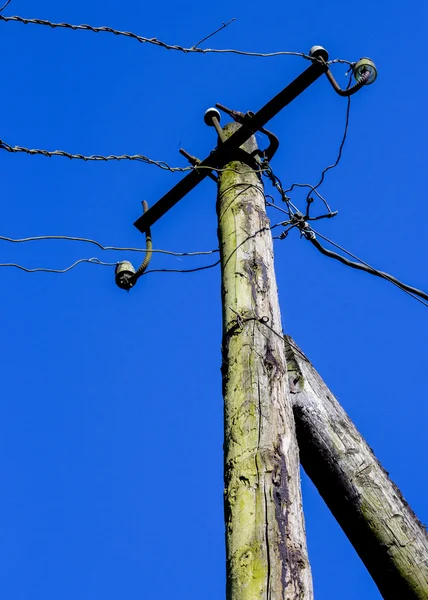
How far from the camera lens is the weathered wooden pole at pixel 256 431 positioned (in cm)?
243

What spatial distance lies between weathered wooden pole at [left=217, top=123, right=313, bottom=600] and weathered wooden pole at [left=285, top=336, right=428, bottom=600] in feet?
1.65

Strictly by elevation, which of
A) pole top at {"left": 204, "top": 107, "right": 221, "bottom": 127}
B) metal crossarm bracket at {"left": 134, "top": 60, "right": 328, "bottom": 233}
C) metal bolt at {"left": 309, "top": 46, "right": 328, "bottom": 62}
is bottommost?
metal crossarm bracket at {"left": 134, "top": 60, "right": 328, "bottom": 233}

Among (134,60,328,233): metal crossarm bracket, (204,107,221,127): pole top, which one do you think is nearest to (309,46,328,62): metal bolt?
(134,60,328,233): metal crossarm bracket

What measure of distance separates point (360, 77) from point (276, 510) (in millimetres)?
2689

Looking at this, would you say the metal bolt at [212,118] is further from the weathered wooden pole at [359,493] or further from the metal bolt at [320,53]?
the weathered wooden pole at [359,493]


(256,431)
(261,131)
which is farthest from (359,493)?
(261,131)

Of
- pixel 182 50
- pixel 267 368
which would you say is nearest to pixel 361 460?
pixel 267 368

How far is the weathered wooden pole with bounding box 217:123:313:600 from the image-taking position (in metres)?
2.43

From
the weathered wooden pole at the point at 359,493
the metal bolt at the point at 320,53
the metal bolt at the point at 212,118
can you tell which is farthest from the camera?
the metal bolt at the point at 212,118

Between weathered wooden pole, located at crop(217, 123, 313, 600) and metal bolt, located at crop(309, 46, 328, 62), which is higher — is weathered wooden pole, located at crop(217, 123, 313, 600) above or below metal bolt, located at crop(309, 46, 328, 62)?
below

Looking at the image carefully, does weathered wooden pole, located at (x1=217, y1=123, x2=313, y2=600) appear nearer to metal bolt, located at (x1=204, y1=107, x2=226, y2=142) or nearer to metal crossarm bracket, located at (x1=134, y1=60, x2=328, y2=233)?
metal crossarm bracket, located at (x1=134, y1=60, x2=328, y2=233)

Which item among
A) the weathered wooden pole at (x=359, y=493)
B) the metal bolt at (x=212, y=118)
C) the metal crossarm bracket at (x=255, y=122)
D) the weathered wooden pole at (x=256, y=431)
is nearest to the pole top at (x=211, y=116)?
the metal bolt at (x=212, y=118)

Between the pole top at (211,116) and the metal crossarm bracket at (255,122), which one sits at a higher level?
the pole top at (211,116)

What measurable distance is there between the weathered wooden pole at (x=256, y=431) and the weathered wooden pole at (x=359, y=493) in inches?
19.8
